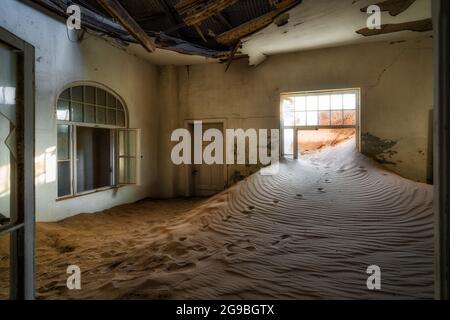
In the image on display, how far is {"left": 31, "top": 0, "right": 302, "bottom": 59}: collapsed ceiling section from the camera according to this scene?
4293 millimetres

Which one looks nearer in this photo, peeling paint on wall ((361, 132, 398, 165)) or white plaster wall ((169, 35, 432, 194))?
white plaster wall ((169, 35, 432, 194))

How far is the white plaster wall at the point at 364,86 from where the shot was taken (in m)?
6.13

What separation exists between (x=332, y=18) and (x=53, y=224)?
22.1 feet

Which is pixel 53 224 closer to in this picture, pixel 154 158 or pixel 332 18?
pixel 154 158

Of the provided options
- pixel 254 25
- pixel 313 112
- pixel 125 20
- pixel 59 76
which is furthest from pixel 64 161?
pixel 313 112

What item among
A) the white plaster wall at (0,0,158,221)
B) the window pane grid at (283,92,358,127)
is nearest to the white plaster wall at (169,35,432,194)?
the window pane grid at (283,92,358,127)

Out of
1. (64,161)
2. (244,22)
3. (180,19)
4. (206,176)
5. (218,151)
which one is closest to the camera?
(64,161)

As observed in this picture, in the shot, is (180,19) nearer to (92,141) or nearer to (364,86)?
(92,141)

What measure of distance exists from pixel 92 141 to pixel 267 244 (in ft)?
21.8

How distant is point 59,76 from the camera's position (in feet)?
16.1

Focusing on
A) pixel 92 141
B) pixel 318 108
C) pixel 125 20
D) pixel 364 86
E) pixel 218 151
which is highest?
pixel 125 20

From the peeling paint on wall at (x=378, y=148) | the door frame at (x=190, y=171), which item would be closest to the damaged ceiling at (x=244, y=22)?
the door frame at (x=190, y=171)
